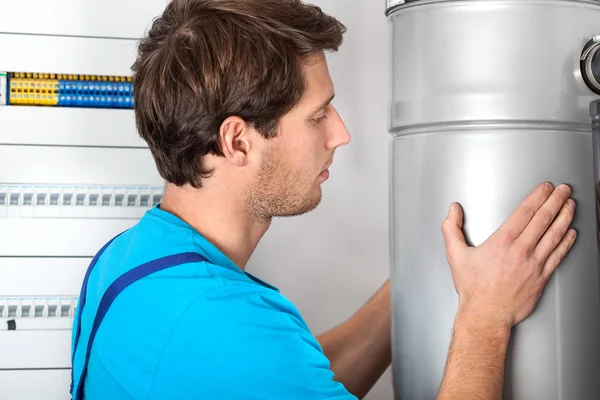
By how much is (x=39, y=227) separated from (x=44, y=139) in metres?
0.24

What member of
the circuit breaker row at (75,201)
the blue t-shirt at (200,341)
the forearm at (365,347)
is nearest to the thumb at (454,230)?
the blue t-shirt at (200,341)

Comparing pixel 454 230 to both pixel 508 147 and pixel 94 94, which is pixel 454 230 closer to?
pixel 508 147

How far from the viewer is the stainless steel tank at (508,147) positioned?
1022 mm

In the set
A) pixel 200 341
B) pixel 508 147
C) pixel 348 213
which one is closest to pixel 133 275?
pixel 200 341

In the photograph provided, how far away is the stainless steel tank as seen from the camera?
1.02 meters

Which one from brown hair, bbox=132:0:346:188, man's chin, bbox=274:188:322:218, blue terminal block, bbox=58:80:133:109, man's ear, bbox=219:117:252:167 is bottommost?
man's chin, bbox=274:188:322:218

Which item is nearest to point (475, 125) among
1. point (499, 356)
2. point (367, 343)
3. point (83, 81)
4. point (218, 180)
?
point (499, 356)

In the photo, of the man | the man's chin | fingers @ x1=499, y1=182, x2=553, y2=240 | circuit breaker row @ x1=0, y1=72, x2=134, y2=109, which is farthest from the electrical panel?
fingers @ x1=499, y1=182, x2=553, y2=240

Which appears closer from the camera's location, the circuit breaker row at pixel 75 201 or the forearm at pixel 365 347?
the forearm at pixel 365 347

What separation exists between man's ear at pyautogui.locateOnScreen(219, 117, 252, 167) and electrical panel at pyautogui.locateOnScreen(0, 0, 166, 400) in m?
0.88

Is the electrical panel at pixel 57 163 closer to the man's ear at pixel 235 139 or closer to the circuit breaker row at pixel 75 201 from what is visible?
the circuit breaker row at pixel 75 201

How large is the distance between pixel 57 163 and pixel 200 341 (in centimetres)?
116

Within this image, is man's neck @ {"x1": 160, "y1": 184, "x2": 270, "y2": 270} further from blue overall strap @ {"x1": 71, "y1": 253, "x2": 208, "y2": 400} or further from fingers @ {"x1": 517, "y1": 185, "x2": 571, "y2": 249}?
fingers @ {"x1": 517, "y1": 185, "x2": 571, "y2": 249}

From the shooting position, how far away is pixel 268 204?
1.26 metres
